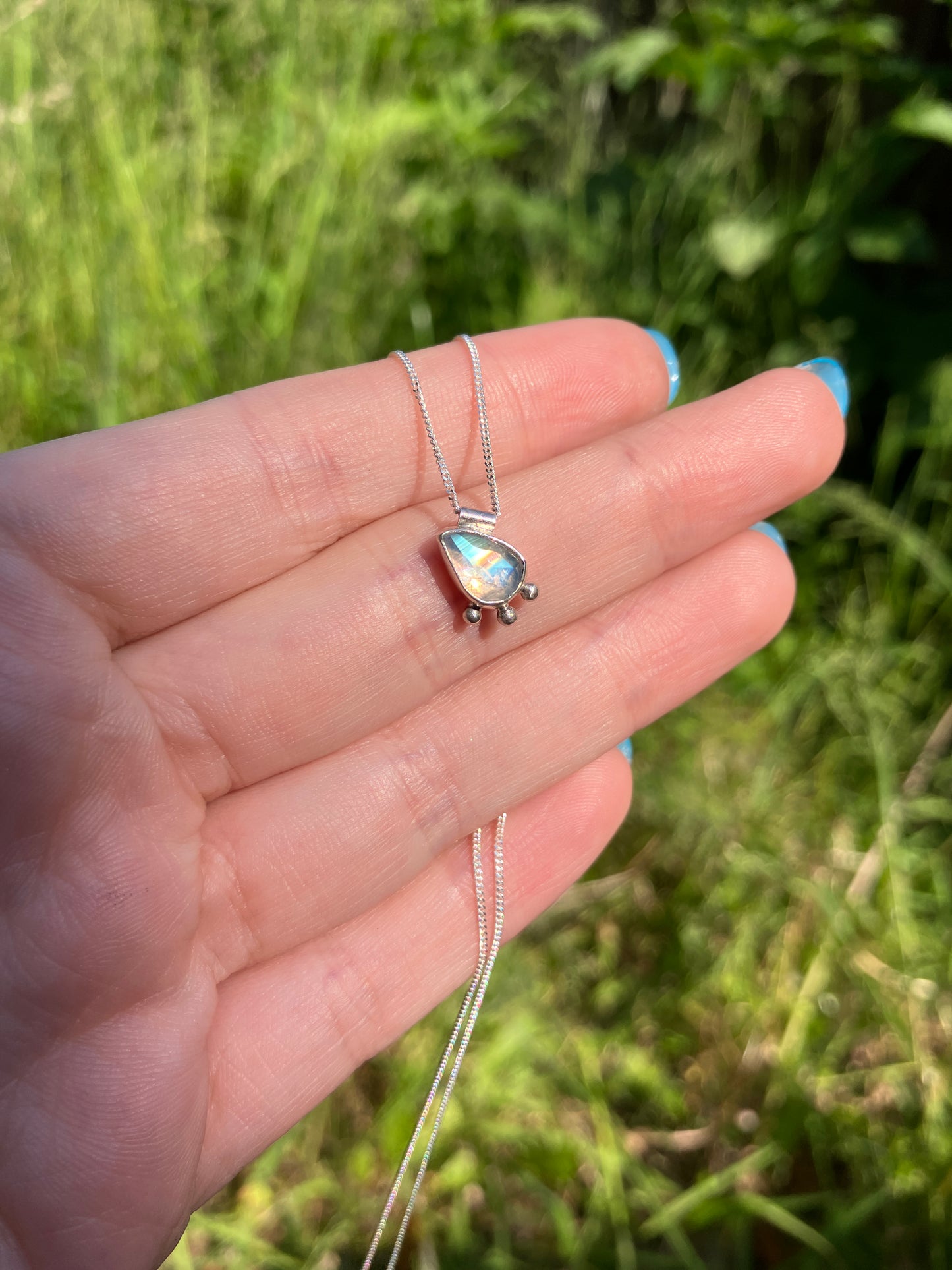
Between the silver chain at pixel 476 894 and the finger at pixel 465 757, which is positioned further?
the silver chain at pixel 476 894

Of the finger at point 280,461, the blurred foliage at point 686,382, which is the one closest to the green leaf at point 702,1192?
the blurred foliage at point 686,382

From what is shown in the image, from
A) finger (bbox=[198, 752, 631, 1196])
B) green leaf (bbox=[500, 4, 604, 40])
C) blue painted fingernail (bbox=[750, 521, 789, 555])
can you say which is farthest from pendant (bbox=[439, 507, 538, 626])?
green leaf (bbox=[500, 4, 604, 40])

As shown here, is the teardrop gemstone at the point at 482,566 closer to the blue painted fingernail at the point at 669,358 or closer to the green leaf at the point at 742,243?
the blue painted fingernail at the point at 669,358

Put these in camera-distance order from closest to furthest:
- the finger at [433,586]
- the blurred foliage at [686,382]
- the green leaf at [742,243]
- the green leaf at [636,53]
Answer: the finger at [433,586] < the blurred foliage at [686,382] < the green leaf at [636,53] < the green leaf at [742,243]

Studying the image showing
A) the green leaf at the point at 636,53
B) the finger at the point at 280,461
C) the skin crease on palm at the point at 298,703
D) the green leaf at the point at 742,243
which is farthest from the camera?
the green leaf at the point at 742,243

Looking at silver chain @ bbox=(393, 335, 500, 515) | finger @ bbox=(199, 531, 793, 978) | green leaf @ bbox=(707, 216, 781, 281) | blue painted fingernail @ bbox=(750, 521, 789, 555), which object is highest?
green leaf @ bbox=(707, 216, 781, 281)

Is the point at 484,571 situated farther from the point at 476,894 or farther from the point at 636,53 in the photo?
the point at 636,53

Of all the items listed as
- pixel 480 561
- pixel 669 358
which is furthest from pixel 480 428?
pixel 669 358

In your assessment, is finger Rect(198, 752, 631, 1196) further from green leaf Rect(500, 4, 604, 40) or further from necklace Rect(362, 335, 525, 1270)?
green leaf Rect(500, 4, 604, 40)
